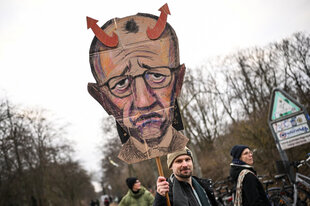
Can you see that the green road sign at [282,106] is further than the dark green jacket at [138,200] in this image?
Yes

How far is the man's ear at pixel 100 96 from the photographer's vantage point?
114 inches

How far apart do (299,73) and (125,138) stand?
2724cm

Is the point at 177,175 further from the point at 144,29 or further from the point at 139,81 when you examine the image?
the point at 144,29

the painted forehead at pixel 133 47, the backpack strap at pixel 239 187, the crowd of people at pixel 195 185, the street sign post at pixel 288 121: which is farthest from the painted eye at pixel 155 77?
the street sign post at pixel 288 121

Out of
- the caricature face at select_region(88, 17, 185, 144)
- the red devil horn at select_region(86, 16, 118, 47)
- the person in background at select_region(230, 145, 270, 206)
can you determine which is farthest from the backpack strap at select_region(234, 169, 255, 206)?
the red devil horn at select_region(86, 16, 118, 47)

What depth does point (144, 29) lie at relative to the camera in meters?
2.95

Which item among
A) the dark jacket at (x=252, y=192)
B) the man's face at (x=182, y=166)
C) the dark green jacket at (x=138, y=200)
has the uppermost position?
the man's face at (x=182, y=166)

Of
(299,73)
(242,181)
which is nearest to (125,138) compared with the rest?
(242,181)

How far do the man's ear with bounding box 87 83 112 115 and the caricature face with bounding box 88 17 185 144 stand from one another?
1cm

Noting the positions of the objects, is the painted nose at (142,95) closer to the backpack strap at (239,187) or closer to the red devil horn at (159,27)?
the red devil horn at (159,27)

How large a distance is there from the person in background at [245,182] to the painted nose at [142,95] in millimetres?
1724

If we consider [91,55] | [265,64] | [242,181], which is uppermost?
[265,64]

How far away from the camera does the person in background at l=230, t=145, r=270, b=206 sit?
3445mm

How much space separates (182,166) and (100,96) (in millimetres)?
1143
